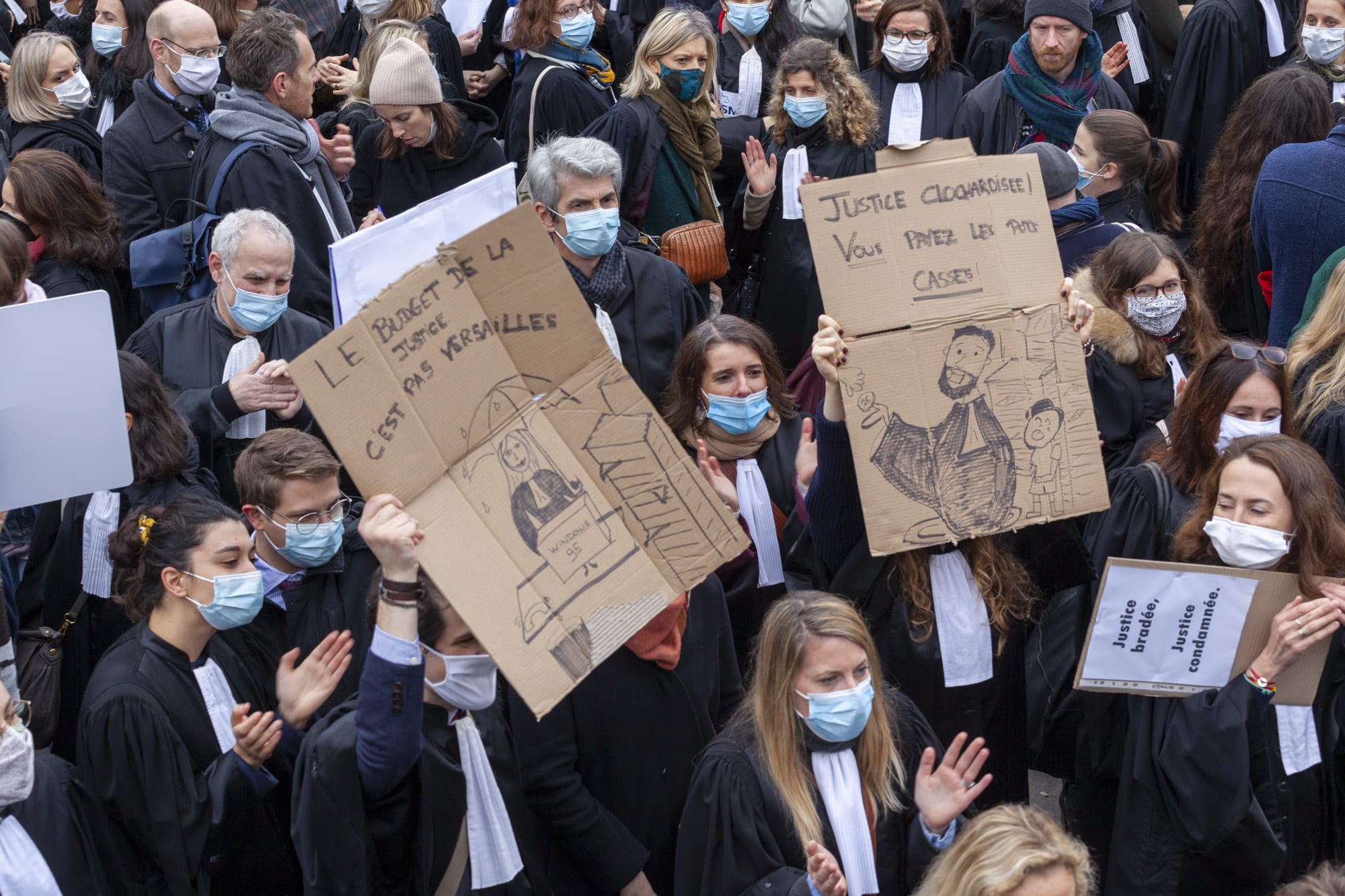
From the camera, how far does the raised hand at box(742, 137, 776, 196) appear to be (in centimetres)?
723

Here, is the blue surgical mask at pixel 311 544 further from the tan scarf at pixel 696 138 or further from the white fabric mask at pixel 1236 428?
the tan scarf at pixel 696 138

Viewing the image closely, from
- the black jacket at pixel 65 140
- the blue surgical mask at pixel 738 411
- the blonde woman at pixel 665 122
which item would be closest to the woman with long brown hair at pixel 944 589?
the blue surgical mask at pixel 738 411

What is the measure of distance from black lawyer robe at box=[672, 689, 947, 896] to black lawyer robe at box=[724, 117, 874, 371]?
359 cm

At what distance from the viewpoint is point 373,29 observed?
27.2 ft

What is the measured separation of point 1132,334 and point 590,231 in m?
2.07

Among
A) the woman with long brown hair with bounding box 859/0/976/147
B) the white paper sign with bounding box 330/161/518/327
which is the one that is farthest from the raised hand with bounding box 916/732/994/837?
the woman with long brown hair with bounding box 859/0/976/147

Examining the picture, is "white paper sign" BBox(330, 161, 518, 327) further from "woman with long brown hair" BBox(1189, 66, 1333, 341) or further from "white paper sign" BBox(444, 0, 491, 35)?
"white paper sign" BBox(444, 0, 491, 35)

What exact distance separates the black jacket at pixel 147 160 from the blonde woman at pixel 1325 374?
4.81 metres

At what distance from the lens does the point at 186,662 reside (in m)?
4.14

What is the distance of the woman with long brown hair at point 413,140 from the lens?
691 centimetres

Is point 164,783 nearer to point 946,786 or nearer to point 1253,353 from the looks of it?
point 946,786

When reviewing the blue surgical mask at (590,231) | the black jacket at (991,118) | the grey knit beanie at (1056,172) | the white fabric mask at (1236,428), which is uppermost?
the blue surgical mask at (590,231)

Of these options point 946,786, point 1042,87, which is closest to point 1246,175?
point 1042,87

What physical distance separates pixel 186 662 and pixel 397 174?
3.70 metres
